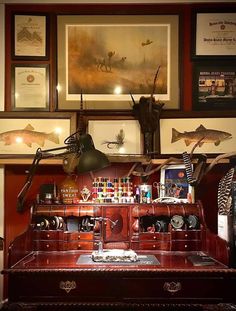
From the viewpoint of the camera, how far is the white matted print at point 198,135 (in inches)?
130

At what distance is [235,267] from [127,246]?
32.2 inches

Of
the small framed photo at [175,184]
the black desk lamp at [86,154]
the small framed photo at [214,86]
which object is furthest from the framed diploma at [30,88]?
the small framed photo at [214,86]

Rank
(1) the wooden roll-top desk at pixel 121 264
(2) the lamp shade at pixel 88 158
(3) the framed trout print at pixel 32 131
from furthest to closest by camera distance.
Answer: (3) the framed trout print at pixel 32 131 < (2) the lamp shade at pixel 88 158 < (1) the wooden roll-top desk at pixel 121 264

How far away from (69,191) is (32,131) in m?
0.63

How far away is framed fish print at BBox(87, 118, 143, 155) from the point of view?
330 cm

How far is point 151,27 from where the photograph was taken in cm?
337

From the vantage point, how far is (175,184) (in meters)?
3.12

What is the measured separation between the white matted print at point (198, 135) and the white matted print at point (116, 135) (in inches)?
8.5
